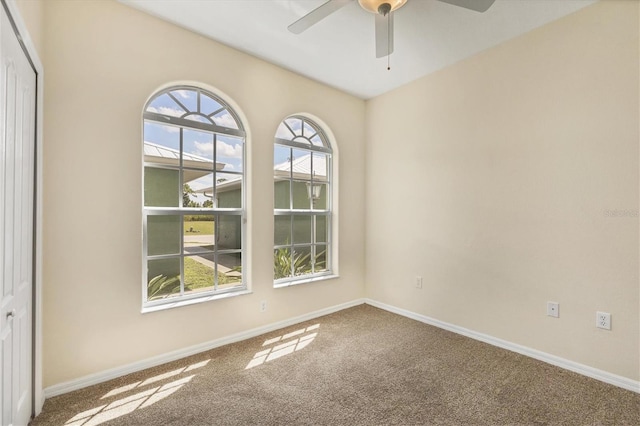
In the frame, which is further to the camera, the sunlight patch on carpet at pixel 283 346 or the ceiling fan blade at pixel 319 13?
the sunlight patch on carpet at pixel 283 346

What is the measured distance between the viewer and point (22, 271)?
65.0 inches

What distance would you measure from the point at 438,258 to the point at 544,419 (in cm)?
163

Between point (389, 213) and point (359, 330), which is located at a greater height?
point (389, 213)

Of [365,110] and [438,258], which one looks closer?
[438,258]

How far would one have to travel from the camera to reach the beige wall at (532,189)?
2158 millimetres

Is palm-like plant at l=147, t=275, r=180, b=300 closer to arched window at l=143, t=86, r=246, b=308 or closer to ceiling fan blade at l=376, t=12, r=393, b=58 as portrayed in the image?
arched window at l=143, t=86, r=246, b=308

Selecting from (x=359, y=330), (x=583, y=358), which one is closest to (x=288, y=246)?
(x=359, y=330)

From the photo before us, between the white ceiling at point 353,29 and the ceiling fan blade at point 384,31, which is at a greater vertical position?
the white ceiling at point 353,29

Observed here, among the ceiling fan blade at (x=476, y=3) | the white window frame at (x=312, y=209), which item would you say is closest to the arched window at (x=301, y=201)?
the white window frame at (x=312, y=209)

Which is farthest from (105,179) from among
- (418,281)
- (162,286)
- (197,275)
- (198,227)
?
(418,281)

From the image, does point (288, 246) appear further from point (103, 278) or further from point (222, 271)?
point (103, 278)

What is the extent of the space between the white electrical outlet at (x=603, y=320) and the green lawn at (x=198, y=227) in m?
3.19

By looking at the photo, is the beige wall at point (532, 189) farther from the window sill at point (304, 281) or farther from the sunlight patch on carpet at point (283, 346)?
the sunlight patch on carpet at point (283, 346)

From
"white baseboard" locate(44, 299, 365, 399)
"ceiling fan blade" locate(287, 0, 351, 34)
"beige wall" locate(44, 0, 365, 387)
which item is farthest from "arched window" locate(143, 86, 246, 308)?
"ceiling fan blade" locate(287, 0, 351, 34)
